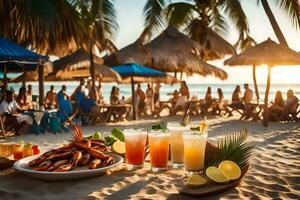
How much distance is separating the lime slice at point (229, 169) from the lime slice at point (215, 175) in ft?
0.16

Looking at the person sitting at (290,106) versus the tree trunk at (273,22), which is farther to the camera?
the tree trunk at (273,22)

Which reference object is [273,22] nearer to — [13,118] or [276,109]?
[276,109]

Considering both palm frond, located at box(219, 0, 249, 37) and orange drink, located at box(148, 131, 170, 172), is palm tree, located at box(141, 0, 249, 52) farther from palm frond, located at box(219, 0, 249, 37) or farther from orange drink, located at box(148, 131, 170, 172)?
orange drink, located at box(148, 131, 170, 172)

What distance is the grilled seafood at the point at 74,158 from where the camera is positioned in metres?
3.31

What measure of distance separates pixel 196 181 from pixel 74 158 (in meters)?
1.01

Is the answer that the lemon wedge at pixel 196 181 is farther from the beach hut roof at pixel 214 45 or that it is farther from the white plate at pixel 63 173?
the beach hut roof at pixel 214 45

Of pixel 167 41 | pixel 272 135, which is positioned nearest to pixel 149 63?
pixel 167 41

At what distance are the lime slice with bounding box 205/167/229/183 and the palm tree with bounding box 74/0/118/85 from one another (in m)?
9.68

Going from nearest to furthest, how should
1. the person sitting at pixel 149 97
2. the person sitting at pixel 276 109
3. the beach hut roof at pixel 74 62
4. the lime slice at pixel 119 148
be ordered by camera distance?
the lime slice at pixel 119 148, the person sitting at pixel 276 109, the beach hut roof at pixel 74 62, the person sitting at pixel 149 97

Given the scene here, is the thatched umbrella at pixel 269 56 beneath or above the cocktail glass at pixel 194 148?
above

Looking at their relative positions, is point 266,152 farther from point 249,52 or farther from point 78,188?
point 249,52

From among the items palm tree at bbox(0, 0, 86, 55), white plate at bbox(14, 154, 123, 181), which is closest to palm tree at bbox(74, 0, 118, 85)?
palm tree at bbox(0, 0, 86, 55)

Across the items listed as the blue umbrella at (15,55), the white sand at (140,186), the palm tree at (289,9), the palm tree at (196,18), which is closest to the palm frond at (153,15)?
the palm tree at (196,18)

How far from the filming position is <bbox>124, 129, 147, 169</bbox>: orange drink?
3611 millimetres
